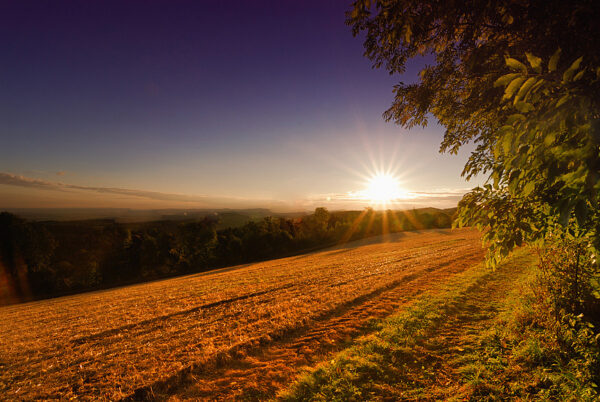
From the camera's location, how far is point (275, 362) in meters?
6.33

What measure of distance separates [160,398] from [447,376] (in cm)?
659

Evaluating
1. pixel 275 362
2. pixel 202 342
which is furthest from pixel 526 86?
pixel 202 342

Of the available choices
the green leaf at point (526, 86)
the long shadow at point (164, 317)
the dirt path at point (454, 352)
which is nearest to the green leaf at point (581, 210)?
the green leaf at point (526, 86)

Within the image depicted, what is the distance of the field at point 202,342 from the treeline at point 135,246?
36236mm

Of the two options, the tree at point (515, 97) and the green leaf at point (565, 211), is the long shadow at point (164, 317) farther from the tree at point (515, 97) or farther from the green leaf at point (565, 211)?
the green leaf at point (565, 211)

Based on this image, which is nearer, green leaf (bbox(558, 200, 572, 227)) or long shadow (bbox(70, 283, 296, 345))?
green leaf (bbox(558, 200, 572, 227))

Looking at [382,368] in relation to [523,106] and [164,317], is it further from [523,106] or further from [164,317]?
[164,317]

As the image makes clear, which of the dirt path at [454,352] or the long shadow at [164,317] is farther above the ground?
the dirt path at [454,352]

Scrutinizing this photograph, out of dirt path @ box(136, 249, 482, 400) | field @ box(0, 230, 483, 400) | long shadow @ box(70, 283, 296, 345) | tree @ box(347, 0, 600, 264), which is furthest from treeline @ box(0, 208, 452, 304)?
tree @ box(347, 0, 600, 264)

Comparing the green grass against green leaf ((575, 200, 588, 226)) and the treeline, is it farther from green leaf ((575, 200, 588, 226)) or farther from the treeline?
the treeline

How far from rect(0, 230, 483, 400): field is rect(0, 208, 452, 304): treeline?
36236 millimetres

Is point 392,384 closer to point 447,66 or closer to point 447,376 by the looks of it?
point 447,376

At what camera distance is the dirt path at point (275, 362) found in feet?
17.7

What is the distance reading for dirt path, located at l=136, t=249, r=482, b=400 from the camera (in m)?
5.39
